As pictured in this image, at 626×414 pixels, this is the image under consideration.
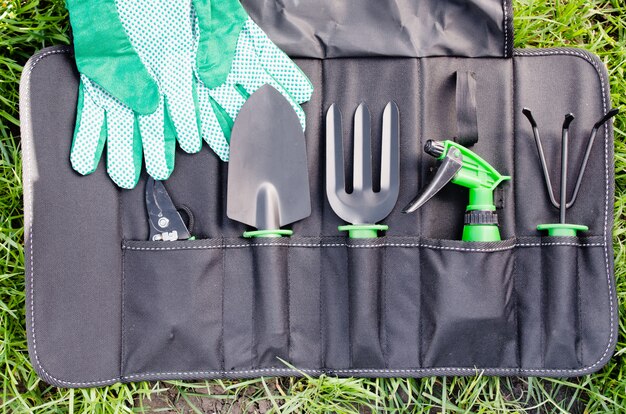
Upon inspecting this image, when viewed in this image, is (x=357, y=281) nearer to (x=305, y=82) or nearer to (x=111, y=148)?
(x=305, y=82)

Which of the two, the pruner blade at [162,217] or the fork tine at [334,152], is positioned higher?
the fork tine at [334,152]

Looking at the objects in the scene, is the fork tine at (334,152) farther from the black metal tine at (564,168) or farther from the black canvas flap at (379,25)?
the black metal tine at (564,168)

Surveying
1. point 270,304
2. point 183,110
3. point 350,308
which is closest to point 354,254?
point 350,308

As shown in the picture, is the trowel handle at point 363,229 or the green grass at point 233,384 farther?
the green grass at point 233,384

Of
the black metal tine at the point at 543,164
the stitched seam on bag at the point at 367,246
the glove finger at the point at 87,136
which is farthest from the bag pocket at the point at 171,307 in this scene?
the black metal tine at the point at 543,164

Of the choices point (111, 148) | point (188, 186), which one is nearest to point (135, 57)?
point (111, 148)

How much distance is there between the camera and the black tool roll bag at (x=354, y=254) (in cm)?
151

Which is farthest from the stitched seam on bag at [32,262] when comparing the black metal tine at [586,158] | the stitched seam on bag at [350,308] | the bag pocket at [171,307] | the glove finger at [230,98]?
the black metal tine at [586,158]

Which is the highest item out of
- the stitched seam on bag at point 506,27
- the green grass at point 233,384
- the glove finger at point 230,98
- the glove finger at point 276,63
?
the stitched seam on bag at point 506,27

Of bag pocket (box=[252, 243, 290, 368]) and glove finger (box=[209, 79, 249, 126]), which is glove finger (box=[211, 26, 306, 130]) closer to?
glove finger (box=[209, 79, 249, 126])

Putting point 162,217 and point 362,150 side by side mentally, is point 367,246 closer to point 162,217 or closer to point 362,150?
point 362,150

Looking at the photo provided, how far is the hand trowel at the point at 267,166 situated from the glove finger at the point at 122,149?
0.82ft

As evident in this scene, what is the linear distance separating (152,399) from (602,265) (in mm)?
1263

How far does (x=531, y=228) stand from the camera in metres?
1.58
